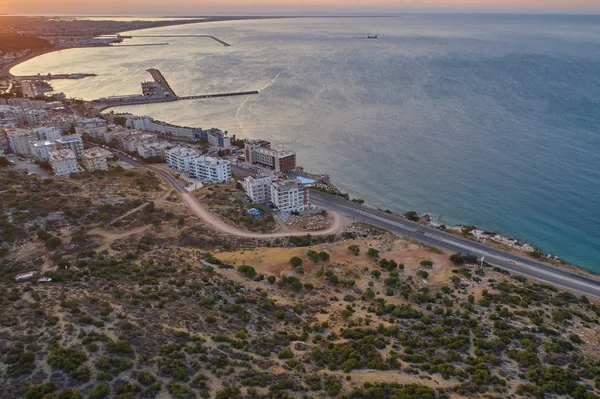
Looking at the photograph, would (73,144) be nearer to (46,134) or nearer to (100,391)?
(46,134)

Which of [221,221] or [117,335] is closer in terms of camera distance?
[117,335]

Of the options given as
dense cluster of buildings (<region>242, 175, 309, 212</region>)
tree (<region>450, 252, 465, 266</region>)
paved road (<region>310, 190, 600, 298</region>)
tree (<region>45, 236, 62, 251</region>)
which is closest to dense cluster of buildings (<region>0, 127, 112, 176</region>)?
dense cluster of buildings (<region>242, 175, 309, 212</region>)

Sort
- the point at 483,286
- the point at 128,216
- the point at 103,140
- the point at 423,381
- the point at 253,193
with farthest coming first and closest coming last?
1. the point at 103,140
2. the point at 253,193
3. the point at 128,216
4. the point at 483,286
5. the point at 423,381

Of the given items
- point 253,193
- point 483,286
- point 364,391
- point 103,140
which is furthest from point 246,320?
point 103,140

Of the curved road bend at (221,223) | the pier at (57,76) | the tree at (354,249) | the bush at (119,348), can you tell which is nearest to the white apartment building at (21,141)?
the curved road bend at (221,223)

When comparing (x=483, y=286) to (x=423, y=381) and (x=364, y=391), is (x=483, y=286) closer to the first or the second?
(x=423, y=381)

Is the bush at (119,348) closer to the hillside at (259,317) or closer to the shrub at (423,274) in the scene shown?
the hillside at (259,317)

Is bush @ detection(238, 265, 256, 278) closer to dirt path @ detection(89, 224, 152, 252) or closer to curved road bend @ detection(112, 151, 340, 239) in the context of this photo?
curved road bend @ detection(112, 151, 340, 239)
